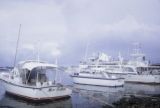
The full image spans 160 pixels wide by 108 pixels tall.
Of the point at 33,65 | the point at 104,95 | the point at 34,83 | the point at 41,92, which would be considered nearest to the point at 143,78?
the point at 104,95

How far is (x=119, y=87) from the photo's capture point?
173 feet

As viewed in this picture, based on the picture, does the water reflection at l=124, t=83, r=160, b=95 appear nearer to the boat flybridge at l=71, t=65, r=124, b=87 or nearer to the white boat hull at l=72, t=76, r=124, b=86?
the white boat hull at l=72, t=76, r=124, b=86

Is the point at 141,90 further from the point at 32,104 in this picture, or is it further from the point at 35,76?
the point at 32,104

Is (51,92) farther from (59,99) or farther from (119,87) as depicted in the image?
(119,87)

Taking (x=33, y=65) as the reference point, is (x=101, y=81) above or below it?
below

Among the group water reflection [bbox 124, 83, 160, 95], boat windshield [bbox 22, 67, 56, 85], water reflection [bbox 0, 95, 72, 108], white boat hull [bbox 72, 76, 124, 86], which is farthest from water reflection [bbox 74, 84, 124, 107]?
boat windshield [bbox 22, 67, 56, 85]

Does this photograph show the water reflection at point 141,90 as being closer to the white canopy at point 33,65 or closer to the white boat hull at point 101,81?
the white boat hull at point 101,81

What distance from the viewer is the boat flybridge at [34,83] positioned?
32594mm

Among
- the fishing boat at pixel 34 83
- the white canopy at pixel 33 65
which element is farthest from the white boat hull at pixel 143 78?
the white canopy at pixel 33 65

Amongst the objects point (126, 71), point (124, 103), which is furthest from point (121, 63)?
point (124, 103)

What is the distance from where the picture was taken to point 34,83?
35938mm

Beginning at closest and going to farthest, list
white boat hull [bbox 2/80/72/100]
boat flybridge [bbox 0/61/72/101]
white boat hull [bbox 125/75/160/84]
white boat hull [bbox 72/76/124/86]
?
white boat hull [bbox 2/80/72/100], boat flybridge [bbox 0/61/72/101], white boat hull [bbox 72/76/124/86], white boat hull [bbox 125/75/160/84]

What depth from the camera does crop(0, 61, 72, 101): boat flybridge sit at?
3259cm

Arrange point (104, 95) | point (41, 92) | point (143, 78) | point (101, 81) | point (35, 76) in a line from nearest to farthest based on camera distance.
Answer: point (41, 92) → point (35, 76) → point (104, 95) → point (101, 81) → point (143, 78)
